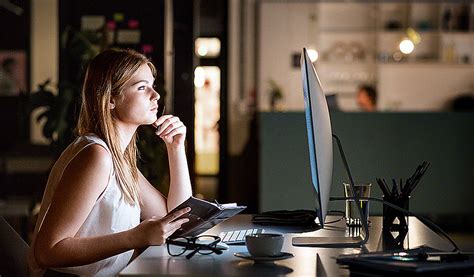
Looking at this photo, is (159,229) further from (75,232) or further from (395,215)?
(395,215)

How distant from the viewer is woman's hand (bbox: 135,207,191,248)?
191 centimetres

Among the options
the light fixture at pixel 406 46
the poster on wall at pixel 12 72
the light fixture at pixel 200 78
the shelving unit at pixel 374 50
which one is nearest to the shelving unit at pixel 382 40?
the shelving unit at pixel 374 50

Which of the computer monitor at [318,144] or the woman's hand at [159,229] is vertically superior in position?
the computer monitor at [318,144]

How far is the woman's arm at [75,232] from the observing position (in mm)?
1925

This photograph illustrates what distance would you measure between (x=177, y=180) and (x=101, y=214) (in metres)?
0.49

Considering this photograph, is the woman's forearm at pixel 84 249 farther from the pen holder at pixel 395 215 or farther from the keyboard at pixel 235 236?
the pen holder at pixel 395 215

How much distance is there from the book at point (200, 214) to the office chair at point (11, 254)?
0.48 meters

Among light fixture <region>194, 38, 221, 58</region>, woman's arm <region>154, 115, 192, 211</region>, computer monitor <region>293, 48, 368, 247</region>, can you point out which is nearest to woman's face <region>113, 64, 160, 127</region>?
woman's arm <region>154, 115, 192, 211</region>

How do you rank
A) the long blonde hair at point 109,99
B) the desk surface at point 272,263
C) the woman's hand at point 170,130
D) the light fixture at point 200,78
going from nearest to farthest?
1. the desk surface at point 272,263
2. the long blonde hair at point 109,99
3. the woman's hand at point 170,130
4. the light fixture at point 200,78

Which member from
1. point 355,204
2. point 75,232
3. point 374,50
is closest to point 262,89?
point 374,50

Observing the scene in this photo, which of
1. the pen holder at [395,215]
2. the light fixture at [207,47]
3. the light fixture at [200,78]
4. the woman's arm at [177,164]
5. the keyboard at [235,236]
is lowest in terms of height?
the keyboard at [235,236]

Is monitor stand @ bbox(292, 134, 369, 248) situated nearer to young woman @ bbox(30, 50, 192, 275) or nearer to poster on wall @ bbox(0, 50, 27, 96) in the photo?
young woman @ bbox(30, 50, 192, 275)

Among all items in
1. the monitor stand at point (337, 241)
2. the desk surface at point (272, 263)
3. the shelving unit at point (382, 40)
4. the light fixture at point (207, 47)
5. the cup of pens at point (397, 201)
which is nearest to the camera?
the desk surface at point (272, 263)

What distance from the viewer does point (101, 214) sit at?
6.99 feet
